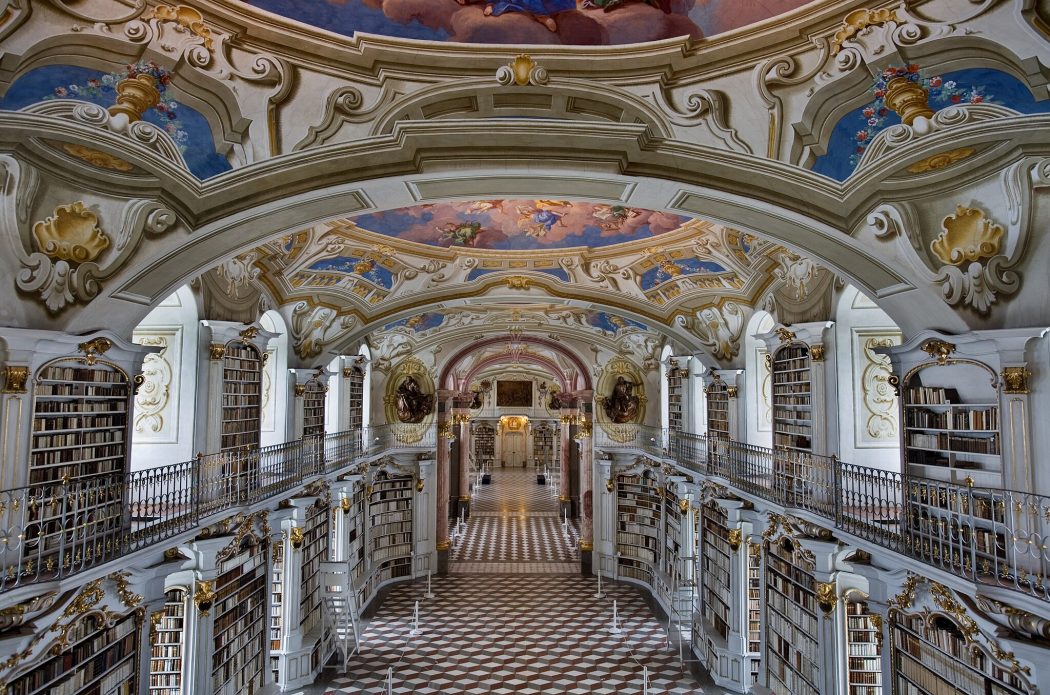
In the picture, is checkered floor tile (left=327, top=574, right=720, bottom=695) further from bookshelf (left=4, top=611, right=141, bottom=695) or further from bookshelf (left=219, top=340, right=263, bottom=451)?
bookshelf (left=4, top=611, right=141, bottom=695)

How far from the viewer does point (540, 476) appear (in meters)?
36.6

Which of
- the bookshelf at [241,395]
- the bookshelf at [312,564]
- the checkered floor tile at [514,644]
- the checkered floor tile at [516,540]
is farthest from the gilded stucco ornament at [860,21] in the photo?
the checkered floor tile at [516,540]

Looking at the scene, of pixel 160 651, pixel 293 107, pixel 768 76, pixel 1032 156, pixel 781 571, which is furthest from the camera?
pixel 781 571

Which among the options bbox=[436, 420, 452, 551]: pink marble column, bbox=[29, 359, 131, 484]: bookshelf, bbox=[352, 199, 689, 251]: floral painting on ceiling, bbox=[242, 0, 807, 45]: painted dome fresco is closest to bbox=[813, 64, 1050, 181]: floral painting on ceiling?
bbox=[242, 0, 807, 45]: painted dome fresco

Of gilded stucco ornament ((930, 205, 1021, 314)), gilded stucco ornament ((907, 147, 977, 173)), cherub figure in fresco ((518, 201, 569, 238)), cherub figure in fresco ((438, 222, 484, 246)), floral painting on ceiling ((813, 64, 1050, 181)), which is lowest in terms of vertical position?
gilded stucco ornament ((930, 205, 1021, 314))

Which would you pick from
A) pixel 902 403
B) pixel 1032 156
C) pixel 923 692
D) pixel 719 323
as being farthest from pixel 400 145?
pixel 719 323

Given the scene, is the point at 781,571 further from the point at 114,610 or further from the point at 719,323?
the point at 114,610

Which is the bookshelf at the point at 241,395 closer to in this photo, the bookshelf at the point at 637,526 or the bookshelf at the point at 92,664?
the bookshelf at the point at 92,664

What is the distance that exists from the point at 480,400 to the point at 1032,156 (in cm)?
3393

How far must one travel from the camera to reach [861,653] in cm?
827

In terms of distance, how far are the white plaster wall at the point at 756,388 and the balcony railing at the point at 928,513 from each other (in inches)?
53.5

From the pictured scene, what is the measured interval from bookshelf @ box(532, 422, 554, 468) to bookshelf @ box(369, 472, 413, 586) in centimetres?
2157

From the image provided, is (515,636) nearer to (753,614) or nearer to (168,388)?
(753,614)

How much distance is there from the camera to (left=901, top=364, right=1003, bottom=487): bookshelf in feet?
21.7
